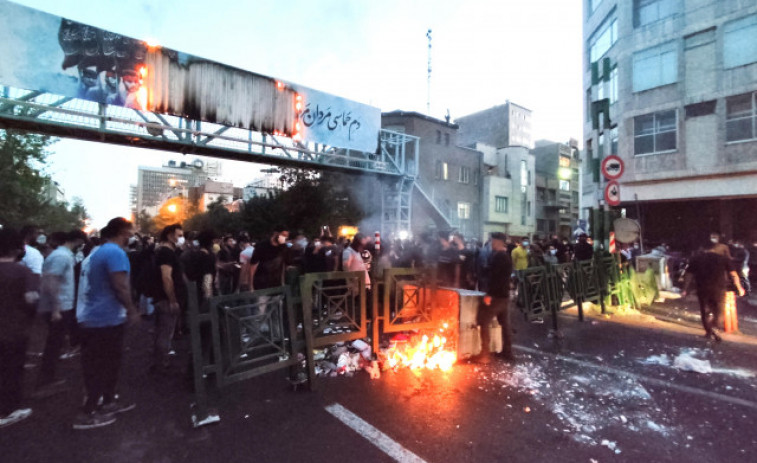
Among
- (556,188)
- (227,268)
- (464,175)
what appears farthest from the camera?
(556,188)

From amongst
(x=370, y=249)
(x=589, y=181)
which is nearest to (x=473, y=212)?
(x=589, y=181)

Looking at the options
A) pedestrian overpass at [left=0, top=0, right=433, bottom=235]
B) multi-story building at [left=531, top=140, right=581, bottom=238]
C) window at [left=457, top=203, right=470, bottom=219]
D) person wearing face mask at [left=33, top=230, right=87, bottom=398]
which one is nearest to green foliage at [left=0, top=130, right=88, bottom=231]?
pedestrian overpass at [left=0, top=0, right=433, bottom=235]

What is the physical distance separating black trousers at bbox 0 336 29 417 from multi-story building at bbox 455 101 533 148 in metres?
44.8

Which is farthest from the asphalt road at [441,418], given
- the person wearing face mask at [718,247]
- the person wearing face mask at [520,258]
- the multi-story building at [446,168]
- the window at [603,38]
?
the multi-story building at [446,168]

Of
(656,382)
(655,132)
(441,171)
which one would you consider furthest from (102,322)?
(441,171)

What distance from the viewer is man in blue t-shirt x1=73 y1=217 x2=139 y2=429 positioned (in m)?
3.68

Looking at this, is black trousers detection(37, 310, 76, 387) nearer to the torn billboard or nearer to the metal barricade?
the torn billboard

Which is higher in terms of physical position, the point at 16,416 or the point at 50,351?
the point at 50,351

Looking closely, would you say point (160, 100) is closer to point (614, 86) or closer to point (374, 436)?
point (374, 436)

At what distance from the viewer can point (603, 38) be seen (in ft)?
72.5

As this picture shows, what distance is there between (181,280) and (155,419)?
7.59 feet

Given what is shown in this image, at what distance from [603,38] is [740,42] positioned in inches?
281

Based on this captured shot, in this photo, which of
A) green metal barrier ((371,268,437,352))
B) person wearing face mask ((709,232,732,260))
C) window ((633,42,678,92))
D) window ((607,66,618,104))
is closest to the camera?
green metal barrier ((371,268,437,352))

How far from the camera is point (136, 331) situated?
7.47 meters
